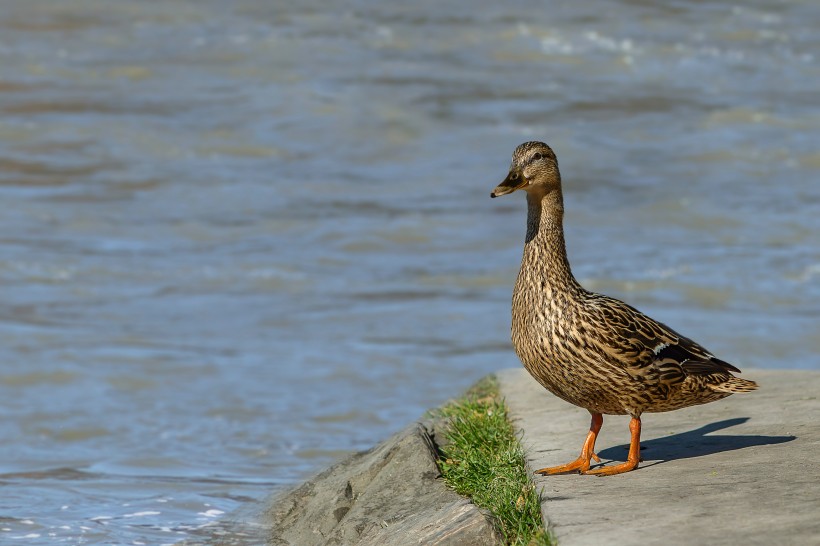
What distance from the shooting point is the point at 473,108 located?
28.2 metres

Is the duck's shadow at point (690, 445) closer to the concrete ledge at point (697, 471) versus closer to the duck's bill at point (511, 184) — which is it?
the concrete ledge at point (697, 471)

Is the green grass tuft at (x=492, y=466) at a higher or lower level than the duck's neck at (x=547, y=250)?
lower

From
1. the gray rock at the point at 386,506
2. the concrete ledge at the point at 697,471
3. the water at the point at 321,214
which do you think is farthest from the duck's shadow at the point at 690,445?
the water at the point at 321,214

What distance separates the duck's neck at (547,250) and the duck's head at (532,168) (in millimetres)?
90

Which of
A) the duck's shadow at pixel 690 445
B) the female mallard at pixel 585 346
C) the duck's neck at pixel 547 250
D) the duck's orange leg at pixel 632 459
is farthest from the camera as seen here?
the duck's shadow at pixel 690 445

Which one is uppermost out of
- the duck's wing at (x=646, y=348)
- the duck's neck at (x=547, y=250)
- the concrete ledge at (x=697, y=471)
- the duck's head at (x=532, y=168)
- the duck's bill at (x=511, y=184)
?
the duck's head at (x=532, y=168)

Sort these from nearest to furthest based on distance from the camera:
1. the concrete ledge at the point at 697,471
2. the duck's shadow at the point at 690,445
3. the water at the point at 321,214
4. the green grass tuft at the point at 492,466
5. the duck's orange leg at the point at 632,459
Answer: the concrete ledge at the point at 697,471 → the green grass tuft at the point at 492,466 → the duck's orange leg at the point at 632,459 → the duck's shadow at the point at 690,445 → the water at the point at 321,214

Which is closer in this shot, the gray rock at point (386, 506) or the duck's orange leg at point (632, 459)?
the gray rock at point (386, 506)

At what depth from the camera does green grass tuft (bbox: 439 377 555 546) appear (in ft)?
18.6

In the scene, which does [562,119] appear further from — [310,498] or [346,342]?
[310,498]

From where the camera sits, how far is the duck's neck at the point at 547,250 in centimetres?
623

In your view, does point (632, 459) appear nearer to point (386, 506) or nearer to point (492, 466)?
point (492, 466)

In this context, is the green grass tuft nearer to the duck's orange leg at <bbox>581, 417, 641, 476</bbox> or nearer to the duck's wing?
the duck's orange leg at <bbox>581, 417, 641, 476</bbox>

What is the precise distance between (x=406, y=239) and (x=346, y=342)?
5676 mm
